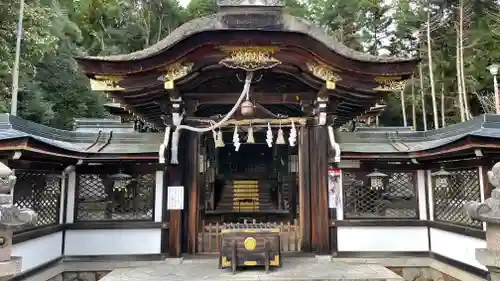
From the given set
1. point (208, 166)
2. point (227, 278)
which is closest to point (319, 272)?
point (227, 278)

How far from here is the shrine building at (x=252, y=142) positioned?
6797 mm

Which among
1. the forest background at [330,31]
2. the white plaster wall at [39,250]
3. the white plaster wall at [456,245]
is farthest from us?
the forest background at [330,31]

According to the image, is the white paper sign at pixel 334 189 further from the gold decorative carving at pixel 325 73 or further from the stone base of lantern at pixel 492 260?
the stone base of lantern at pixel 492 260

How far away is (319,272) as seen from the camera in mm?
6668

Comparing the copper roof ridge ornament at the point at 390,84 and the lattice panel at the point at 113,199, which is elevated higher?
the copper roof ridge ornament at the point at 390,84

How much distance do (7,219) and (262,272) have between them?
4.19 meters

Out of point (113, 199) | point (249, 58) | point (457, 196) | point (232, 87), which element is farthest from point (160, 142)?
point (457, 196)

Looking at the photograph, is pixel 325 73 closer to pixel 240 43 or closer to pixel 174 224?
pixel 240 43

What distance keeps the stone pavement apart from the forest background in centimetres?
1262

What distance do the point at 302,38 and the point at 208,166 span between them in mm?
8746

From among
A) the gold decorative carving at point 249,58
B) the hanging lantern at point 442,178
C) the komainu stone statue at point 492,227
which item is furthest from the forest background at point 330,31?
the komainu stone statue at point 492,227

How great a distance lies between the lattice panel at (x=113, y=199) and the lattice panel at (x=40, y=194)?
51cm

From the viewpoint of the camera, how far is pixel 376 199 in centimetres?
812

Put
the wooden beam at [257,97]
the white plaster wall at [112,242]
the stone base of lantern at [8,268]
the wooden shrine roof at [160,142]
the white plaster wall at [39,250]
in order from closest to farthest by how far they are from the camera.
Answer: the stone base of lantern at [8,268], the wooden shrine roof at [160,142], the white plaster wall at [39,250], the white plaster wall at [112,242], the wooden beam at [257,97]
